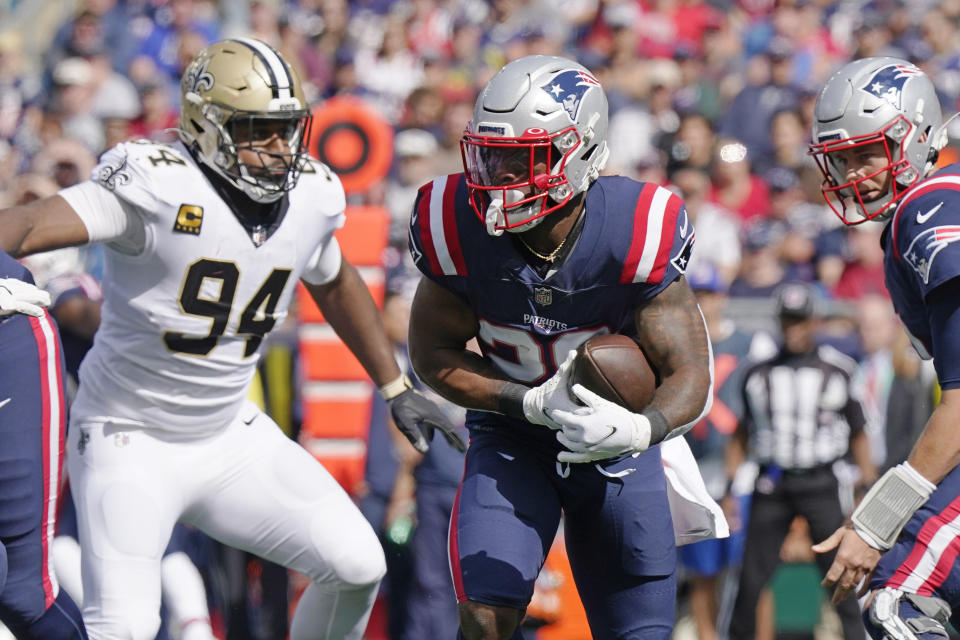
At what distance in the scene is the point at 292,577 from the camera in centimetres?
660

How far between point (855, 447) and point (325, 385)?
250cm

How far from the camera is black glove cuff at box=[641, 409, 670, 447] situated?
3.31m

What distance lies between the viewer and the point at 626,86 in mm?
9602

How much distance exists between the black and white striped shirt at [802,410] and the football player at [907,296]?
2212 mm

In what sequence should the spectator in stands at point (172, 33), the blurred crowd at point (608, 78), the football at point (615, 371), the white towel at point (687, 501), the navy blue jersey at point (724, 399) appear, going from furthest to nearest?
the spectator in stands at point (172, 33) → the blurred crowd at point (608, 78) → the navy blue jersey at point (724, 399) → the white towel at point (687, 501) → the football at point (615, 371)

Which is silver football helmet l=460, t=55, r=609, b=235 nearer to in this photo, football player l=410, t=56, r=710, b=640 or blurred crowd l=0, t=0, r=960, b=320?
football player l=410, t=56, r=710, b=640

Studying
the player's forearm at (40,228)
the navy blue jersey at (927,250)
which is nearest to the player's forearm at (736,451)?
the navy blue jersey at (927,250)

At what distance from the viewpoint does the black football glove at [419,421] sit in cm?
429

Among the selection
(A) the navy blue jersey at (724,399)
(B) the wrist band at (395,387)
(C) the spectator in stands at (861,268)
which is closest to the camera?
(B) the wrist band at (395,387)

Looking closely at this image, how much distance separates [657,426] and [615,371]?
177mm

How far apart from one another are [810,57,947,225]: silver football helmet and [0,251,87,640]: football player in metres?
2.32

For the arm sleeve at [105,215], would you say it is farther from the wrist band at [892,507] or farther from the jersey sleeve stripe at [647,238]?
the wrist band at [892,507]

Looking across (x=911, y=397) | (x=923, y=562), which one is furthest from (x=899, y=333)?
(x=923, y=562)

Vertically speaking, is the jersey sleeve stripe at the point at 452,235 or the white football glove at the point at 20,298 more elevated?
the jersey sleeve stripe at the point at 452,235
